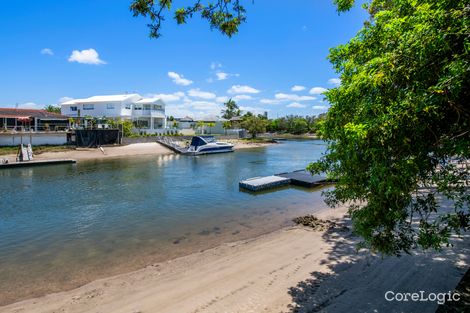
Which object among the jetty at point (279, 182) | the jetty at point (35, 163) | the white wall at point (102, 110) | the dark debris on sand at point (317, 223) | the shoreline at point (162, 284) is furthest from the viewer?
the white wall at point (102, 110)

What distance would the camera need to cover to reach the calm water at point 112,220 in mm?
9298

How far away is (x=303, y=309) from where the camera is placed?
6027 millimetres

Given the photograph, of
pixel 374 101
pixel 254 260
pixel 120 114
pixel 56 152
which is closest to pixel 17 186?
pixel 56 152

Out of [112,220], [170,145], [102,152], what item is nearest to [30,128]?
[102,152]

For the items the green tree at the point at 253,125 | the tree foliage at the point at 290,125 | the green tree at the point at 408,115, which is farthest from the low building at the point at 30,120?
the tree foliage at the point at 290,125

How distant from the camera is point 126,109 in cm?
5916

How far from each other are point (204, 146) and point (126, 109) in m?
23.0

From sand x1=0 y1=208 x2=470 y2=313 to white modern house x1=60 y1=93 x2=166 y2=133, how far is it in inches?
2093

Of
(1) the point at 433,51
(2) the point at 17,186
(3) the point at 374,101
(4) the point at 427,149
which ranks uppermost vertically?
(1) the point at 433,51

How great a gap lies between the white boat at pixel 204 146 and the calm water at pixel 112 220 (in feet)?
61.4

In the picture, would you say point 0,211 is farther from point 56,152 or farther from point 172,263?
point 56,152

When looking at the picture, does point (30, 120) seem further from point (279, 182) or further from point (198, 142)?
point (279, 182)

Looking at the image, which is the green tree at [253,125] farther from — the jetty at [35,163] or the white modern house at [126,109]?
the jetty at [35,163]

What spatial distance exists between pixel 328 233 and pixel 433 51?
9.19 metres
